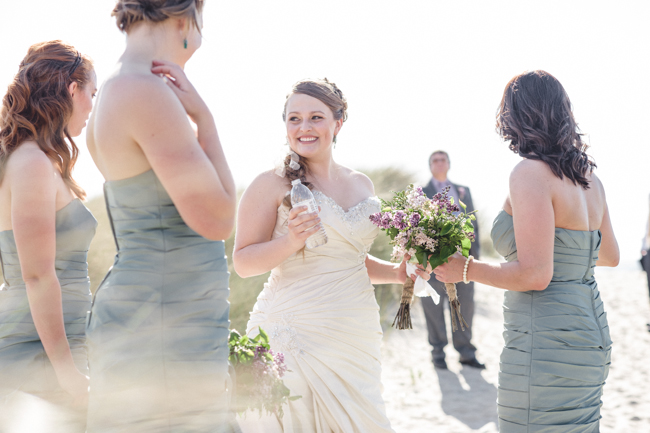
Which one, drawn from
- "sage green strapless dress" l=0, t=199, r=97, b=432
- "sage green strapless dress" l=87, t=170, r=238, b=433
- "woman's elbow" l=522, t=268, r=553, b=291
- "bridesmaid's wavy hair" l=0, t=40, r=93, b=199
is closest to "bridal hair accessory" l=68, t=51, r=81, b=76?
"bridesmaid's wavy hair" l=0, t=40, r=93, b=199

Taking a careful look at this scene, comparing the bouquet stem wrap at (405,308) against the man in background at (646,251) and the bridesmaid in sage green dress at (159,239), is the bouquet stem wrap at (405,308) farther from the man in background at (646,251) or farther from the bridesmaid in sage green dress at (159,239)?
the man in background at (646,251)

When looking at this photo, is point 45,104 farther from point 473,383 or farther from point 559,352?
point 473,383

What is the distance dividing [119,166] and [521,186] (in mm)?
1981

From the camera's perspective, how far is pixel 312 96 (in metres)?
3.49

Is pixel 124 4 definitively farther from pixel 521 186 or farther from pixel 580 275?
pixel 580 275

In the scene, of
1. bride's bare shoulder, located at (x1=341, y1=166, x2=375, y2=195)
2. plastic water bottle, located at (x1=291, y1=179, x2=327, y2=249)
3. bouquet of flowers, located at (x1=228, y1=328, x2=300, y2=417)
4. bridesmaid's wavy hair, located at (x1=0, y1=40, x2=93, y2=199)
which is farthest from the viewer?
bride's bare shoulder, located at (x1=341, y1=166, x2=375, y2=195)

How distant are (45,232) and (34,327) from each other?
493 mm

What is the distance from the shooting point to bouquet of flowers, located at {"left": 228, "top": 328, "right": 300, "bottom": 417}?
2.03 m

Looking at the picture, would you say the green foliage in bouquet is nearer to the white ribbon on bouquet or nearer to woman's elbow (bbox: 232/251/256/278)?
the white ribbon on bouquet

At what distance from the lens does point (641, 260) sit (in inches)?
353

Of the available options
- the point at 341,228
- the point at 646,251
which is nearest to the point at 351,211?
the point at 341,228

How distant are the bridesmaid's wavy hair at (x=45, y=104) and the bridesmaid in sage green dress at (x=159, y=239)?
0.83m

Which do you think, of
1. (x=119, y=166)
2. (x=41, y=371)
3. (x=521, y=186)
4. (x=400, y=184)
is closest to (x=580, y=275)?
(x=521, y=186)

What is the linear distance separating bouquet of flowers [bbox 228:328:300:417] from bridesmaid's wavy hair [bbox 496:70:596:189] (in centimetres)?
176
